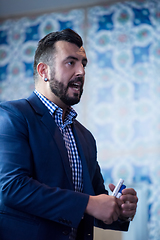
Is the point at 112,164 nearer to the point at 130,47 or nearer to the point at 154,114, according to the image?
the point at 154,114

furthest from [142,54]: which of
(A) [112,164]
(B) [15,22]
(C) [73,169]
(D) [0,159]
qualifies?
(D) [0,159]

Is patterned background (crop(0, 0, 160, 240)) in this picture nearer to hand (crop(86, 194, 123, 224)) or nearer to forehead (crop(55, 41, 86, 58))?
forehead (crop(55, 41, 86, 58))

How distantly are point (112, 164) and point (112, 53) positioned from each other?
4.11 ft

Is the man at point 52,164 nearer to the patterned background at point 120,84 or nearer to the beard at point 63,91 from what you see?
the beard at point 63,91

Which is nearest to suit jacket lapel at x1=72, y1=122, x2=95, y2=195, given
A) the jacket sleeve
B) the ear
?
the jacket sleeve

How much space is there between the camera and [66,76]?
146 cm

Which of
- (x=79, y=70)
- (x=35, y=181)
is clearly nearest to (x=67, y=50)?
(x=79, y=70)

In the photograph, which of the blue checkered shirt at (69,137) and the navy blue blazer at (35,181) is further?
the blue checkered shirt at (69,137)

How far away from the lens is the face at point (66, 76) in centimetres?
146

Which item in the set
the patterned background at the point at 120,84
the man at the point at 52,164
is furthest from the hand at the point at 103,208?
the patterned background at the point at 120,84

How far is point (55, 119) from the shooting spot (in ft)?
4.74

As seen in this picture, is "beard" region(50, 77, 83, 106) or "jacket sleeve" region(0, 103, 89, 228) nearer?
"jacket sleeve" region(0, 103, 89, 228)

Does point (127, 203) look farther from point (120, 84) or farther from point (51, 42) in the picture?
point (120, 84)

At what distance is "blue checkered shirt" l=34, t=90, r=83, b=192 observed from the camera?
135 centimetres
